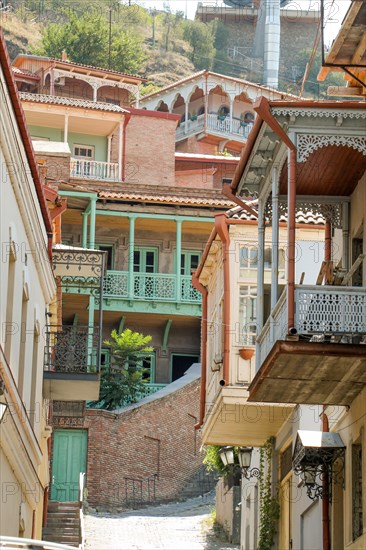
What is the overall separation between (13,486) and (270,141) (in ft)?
20.5

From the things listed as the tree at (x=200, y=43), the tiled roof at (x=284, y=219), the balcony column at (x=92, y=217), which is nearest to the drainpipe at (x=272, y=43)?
the tree at (x=200, y=43)

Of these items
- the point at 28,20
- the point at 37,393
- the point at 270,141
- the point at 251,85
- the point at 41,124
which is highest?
the point at 28,20

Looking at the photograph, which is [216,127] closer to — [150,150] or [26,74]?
[26,74]

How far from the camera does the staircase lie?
31.7 meters

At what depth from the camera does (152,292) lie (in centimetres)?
4788

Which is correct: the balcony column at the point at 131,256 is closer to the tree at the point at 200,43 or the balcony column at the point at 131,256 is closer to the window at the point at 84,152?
the window at the point at 84,152

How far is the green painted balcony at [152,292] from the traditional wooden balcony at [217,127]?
21436mm

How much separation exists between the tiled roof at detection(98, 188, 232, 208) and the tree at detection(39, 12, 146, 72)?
31.7 metres

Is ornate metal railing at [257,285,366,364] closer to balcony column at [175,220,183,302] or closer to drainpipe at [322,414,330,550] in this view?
drainpipe at [322,414,330,550]

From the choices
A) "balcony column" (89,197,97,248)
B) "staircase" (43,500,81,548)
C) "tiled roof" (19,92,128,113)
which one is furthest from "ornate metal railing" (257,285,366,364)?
"tiled roof" (19,92,128,113)

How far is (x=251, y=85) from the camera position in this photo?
69000 millimetres

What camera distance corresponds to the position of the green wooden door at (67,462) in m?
39.4

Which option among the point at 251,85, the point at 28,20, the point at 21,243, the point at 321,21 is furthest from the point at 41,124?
the point at 28,20

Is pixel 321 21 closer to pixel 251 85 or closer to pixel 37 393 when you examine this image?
pixel 37 393
